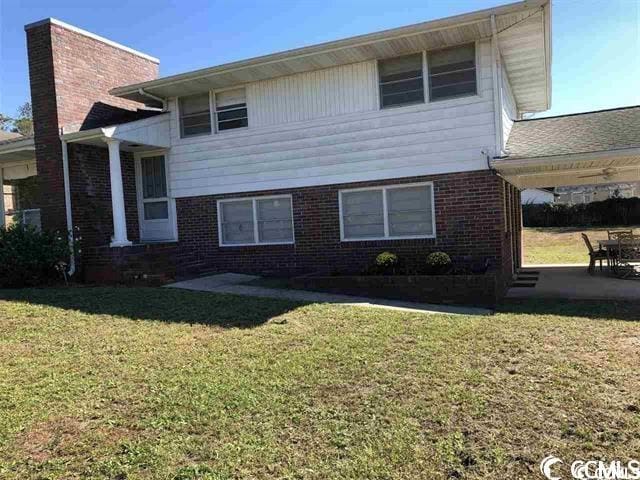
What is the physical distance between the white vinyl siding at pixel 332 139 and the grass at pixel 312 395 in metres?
4.30

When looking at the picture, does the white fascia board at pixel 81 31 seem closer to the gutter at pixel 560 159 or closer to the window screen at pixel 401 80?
the window screen at pixel 401 80

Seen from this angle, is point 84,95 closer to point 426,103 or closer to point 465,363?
point 426,103

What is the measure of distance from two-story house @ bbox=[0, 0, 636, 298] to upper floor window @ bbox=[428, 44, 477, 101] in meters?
0.02

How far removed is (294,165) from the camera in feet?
38.5

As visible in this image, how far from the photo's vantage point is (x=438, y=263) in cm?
963

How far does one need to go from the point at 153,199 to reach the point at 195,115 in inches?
96.2

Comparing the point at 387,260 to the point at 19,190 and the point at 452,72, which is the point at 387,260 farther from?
the point at 19,190

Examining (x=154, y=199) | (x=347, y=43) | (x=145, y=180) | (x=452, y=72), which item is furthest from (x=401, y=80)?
(x=145, y=180)

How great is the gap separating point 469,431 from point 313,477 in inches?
48.7

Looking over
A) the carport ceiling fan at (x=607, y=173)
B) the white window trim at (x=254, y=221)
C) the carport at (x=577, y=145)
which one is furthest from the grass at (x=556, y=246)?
the white window trim at (x=254, y=221)

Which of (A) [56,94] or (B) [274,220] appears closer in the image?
(A) [56,94]

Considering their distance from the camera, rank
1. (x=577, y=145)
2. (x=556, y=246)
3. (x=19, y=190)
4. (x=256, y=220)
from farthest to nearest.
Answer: (x=556, y=246)
(x=19, y=190)
(x=256, y=220)
(x=577, y=145)

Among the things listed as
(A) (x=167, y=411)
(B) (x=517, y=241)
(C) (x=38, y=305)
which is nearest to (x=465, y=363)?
(A) (x=167, y=411)

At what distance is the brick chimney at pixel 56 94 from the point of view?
11.8m
